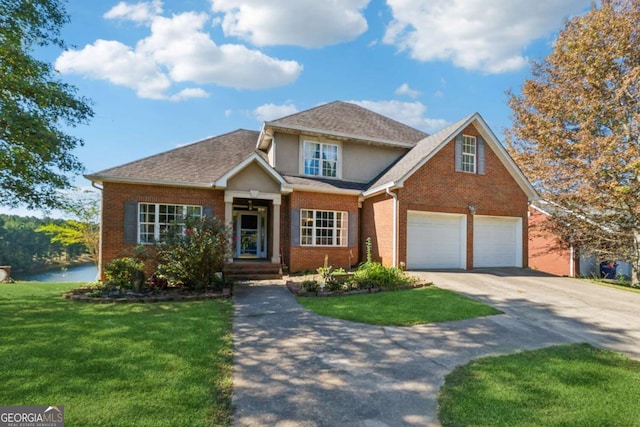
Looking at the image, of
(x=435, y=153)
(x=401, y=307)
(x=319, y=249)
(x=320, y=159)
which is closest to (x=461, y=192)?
(x=435, y=153)

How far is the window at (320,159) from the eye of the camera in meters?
14.8

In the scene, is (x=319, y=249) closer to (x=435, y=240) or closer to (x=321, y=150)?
(x=321, y=150)

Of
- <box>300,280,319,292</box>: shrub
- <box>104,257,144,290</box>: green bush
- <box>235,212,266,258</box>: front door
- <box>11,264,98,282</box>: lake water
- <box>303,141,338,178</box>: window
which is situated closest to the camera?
<box>300,280,319,292</box>: shrub

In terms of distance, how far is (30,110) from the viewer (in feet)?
31.5

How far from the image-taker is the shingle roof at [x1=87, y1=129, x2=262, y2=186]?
1212 centimetres

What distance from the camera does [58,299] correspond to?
8.48 metres

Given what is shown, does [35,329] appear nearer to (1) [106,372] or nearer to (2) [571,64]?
(1) [106,372]

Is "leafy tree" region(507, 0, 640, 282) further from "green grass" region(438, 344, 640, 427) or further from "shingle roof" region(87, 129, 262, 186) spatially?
"shingle roof" region(87, 129, 262, 186)

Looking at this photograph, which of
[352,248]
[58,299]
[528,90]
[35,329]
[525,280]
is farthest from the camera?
[528,90]

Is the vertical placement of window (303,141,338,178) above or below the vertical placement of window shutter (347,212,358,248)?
above

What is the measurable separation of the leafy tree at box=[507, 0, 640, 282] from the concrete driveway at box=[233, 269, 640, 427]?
22.9 feet

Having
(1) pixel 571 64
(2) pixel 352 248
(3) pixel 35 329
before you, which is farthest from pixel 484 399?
(1) pixel 571 64

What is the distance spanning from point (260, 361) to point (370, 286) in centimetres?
541

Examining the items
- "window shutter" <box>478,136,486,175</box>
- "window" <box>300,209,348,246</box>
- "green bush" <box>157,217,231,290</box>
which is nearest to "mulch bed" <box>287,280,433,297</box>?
"green bush" <box>157,217,231,290</box>
